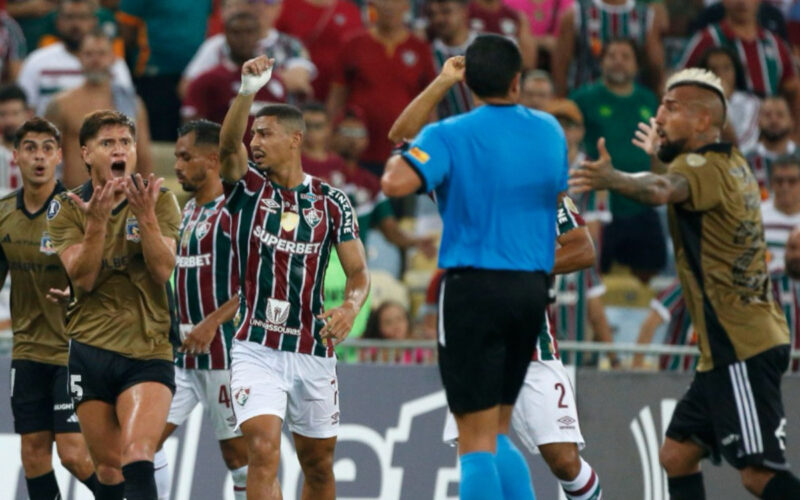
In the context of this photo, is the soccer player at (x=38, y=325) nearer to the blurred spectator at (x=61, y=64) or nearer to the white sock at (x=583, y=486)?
the white sock at (x=583, y=486)

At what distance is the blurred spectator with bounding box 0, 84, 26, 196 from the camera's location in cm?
1288

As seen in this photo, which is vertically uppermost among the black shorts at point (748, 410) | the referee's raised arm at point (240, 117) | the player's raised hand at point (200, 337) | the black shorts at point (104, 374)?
the referee's raised arm at point (240, 117)

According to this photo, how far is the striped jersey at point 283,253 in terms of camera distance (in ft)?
28.1

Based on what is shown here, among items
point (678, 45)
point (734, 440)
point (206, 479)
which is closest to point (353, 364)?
point (206, 479)

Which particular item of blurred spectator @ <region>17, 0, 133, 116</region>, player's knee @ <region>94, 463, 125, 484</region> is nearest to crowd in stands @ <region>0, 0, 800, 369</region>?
blurred spectator @ <region>17, 0, 133, 116</region>

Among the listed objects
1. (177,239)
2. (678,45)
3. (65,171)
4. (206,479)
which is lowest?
(206,479)

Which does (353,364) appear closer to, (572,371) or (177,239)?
(572,371)

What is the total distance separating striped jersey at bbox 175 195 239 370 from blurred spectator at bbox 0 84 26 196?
150 inches

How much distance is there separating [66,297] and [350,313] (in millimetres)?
1809

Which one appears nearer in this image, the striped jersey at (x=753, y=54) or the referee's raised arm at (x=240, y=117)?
the referee's raised arm at (x=240, y=117)

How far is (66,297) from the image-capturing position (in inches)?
348

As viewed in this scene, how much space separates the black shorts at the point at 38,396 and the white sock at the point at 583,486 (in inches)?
123

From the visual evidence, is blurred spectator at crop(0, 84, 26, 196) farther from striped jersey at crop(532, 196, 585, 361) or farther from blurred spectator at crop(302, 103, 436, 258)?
striped jersey at crop(532, 196, 585, 361)

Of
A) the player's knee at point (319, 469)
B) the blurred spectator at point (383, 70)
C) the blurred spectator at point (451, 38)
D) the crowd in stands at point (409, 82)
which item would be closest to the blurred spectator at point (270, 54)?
the crowd in stands at point (409, 82)
